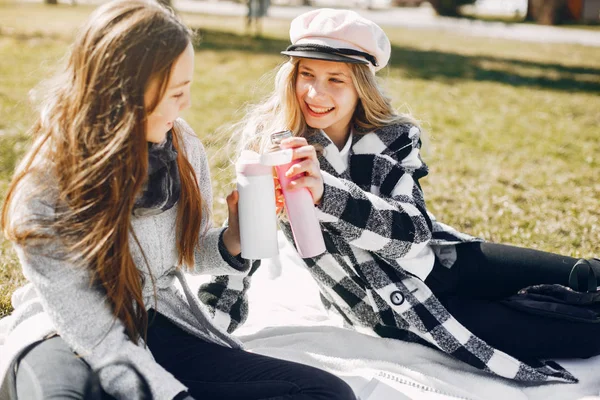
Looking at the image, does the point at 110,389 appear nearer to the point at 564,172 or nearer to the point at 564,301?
the point at 564,301

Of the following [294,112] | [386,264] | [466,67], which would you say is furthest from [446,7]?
[386,264]

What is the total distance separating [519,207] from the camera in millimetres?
4633

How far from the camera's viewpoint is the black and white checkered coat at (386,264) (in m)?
2.46

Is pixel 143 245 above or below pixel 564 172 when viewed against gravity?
above

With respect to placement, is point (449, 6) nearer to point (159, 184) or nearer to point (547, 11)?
point (547, 11)

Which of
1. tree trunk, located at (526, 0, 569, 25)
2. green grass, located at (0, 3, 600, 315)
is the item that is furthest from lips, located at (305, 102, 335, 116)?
tree trunk, located at (526, 0, 569, 25)

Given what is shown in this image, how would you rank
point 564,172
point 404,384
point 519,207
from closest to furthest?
point 404,384 < point 519,207 < point 564,172

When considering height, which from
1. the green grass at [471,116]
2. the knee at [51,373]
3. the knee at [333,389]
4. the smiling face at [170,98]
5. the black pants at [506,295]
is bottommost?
the green grass at [471,116]

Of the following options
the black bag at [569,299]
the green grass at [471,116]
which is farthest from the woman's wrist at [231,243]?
the black bag at [569,299]

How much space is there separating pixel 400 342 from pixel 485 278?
1.52 ft

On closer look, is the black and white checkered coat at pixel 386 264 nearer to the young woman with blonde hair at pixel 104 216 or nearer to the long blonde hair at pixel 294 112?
the long blonde hair at pixel 294 112

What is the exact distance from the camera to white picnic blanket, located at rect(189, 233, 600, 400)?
99.8 inches

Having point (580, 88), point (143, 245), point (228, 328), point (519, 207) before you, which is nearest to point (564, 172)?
point (519, 207)

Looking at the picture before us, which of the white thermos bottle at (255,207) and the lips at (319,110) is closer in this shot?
the white thermos bottle at (255,207)
